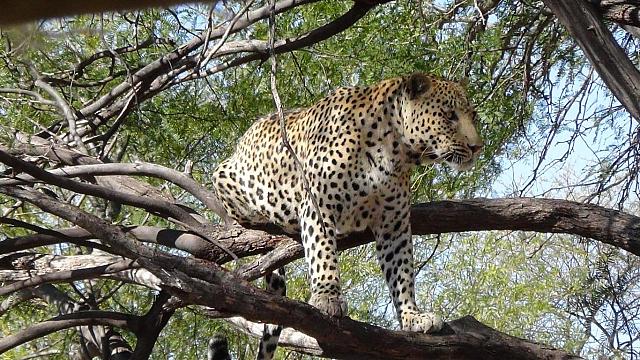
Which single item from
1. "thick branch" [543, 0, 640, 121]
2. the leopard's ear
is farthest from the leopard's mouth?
"thick branch" [543, 0, 640, 121]

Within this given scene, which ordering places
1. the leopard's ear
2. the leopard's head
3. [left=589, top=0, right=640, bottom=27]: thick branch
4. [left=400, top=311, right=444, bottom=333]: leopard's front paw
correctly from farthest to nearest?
the leopard's ear, the leopard's head, [left=400, top=311, right=444, bottom=333]: leopard's front paw, [left=589, top=0, right=640, bottom=27]: thick branch

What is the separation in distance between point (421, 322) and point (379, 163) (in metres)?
0.95

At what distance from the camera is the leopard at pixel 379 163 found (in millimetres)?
5312

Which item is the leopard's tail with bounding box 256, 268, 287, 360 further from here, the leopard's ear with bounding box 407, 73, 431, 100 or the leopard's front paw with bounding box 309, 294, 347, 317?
the leopard's ear with bounding box 407, 73, 431, 100

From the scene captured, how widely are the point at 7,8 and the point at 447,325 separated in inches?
186

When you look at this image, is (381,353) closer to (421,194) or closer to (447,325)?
(447,325)

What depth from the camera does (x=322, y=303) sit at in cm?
476

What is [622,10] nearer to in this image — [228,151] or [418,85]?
[418,85]

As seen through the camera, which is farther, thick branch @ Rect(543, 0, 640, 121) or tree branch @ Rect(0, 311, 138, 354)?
tree branch @ Rect(0, 311, 138, 354)

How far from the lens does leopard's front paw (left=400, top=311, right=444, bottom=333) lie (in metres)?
5.00

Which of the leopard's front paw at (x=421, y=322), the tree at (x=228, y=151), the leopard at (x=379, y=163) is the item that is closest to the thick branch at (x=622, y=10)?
the tree at (x=228, y=151)

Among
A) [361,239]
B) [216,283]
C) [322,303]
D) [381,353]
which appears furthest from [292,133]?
[216,283]

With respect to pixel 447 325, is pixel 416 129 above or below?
above

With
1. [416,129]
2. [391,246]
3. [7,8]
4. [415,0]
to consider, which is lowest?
[7,8]
